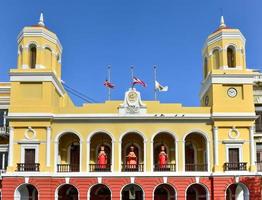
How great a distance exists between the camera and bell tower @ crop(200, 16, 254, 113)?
38031mm

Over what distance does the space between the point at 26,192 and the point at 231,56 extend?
18810 mm

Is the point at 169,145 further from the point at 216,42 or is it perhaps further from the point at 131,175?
the point at 216,42

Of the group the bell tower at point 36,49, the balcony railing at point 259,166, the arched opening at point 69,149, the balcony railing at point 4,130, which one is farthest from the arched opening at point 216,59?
the balcony railing at point 4,130

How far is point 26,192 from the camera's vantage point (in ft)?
123

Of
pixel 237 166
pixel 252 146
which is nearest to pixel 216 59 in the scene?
pixel 252 146

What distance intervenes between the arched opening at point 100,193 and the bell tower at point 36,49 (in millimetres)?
9442

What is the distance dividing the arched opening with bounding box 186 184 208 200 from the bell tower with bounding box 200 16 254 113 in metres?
6.02

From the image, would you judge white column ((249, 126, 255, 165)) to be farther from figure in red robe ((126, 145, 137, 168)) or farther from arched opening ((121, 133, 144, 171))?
figure in red robe ((126, 145, 137, 168))

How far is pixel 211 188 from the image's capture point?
3662 cm

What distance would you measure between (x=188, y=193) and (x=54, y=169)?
10.4 meters

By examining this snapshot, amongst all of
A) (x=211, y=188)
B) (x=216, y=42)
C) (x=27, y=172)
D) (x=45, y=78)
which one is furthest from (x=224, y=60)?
(x=27, y=172)

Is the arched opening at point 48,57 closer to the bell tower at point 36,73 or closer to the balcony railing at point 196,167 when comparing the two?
the bell tower at point 36,73

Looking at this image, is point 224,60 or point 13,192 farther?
point 224,60

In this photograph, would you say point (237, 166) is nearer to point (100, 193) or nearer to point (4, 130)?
point (100, 193)
